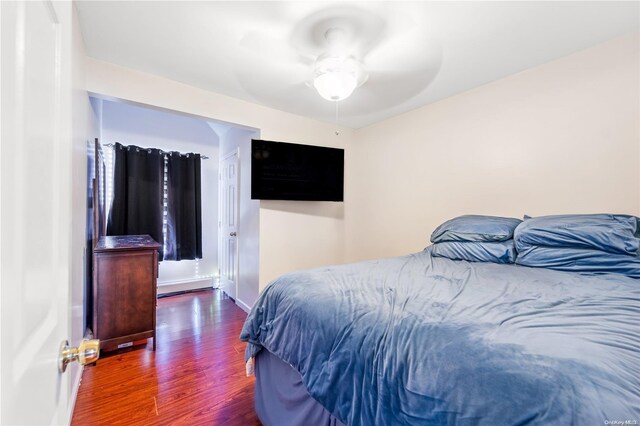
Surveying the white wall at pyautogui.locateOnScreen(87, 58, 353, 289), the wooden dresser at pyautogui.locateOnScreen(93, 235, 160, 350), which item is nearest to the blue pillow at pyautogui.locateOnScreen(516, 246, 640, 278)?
the white wall at pyautogui.locateOnScreen(87, 58, 353, 289)

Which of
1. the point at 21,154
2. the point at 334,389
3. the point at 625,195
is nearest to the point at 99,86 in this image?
the point at 21,154

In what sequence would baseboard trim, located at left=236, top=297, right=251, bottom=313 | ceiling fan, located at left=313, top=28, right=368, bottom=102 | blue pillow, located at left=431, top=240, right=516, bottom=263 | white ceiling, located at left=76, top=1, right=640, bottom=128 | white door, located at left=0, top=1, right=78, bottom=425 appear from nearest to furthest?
1. white door, located at left=0, top=1, right=78, bottom=425
2. white ceiling, located at left=76, top=1, right=640, bottom=128
3. ceiling fan, located at left=313, top=28, right=368, bottom=102
4. blue pillow, located at left=431, top=240, right=516, bottom=263
5. baseboard trim, located at left=236, top=297, right=251, bottom=313

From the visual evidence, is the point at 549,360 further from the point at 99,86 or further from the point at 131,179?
the point at 131,179

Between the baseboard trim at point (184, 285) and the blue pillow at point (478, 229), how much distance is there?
359 centimetres

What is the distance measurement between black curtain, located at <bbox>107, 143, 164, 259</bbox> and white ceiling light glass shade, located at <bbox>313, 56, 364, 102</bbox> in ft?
9.88

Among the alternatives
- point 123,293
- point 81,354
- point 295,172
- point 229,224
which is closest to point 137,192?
point 229,224

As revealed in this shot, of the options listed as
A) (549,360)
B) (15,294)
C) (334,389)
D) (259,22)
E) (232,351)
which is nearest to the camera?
(15,294)

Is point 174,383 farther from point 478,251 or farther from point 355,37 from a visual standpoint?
point 355,37

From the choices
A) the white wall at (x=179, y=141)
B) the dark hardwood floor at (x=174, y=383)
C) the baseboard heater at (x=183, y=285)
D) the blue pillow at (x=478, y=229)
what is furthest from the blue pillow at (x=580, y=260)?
the baseboard heater at (x=183, y=285)

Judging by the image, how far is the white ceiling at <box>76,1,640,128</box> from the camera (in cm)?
167

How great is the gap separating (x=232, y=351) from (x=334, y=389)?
1.71m

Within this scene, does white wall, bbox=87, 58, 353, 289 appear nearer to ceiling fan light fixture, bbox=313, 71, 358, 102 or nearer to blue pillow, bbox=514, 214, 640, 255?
ceiling fan light fixture, bbox=313, 71, 358, 102

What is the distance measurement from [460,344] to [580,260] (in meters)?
1.49

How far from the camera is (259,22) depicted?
1.78m
